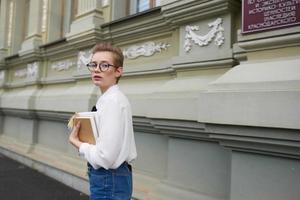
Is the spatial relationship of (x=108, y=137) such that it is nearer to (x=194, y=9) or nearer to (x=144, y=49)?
(x=194, y=9)

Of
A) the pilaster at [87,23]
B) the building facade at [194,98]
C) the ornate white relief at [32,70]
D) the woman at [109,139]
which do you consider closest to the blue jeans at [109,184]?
the woman at [109,139]

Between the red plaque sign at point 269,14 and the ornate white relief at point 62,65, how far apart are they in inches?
172

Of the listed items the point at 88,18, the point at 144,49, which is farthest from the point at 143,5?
the point at 144,49

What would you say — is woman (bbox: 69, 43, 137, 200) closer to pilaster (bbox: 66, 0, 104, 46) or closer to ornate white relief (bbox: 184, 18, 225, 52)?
ornate white relief (bbox: 184, 18, 225, 52)

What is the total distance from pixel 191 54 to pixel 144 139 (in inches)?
52.3

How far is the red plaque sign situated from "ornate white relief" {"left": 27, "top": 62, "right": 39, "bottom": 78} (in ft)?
19.3

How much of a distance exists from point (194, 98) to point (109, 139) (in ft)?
5.95

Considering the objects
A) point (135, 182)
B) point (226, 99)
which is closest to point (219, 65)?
point (226, 99)

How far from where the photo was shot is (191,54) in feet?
13.1

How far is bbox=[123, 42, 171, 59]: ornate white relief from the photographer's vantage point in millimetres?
4789

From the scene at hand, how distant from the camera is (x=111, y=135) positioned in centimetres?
202

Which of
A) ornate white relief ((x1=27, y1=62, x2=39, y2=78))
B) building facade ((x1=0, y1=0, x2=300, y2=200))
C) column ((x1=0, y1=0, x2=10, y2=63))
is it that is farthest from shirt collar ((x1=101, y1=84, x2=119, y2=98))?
column ((x1=0, y1=0, x2=10, y2=63))

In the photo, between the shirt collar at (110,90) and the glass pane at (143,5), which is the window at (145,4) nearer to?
the glass pane at (143,5)

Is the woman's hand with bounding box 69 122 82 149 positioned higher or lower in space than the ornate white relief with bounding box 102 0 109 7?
lower
